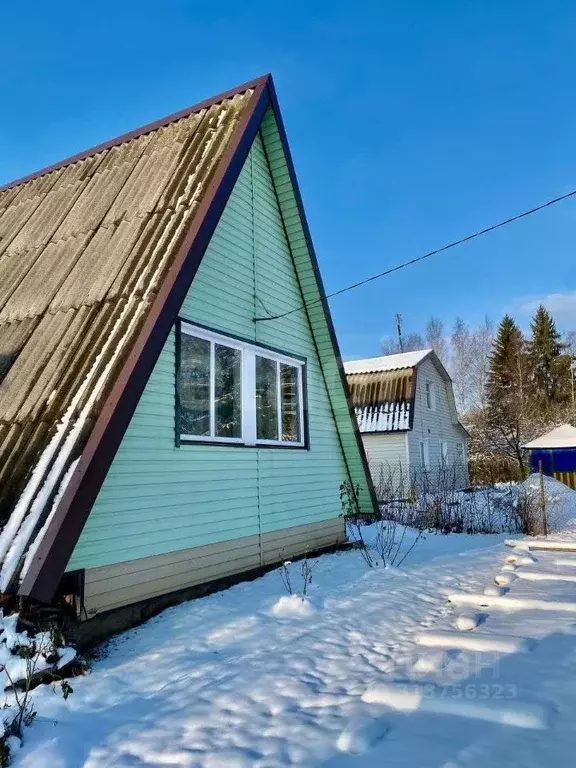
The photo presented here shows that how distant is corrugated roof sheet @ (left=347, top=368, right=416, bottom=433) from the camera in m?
23.0

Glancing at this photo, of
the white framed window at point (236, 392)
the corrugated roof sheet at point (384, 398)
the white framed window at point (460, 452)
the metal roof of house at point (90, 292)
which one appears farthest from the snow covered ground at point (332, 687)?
the white framed window at point (460, 452)

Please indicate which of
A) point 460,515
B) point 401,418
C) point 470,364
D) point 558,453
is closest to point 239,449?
point 460,515

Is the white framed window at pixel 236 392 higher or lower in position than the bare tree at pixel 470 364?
lower

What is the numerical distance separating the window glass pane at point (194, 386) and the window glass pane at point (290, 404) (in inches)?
78.3

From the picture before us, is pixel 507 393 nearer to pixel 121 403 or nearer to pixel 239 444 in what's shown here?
pixel 239 444

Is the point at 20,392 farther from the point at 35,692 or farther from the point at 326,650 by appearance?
the point at 326,650

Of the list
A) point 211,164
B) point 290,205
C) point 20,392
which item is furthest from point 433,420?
point 20,392

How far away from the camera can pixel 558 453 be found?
75.8 ft

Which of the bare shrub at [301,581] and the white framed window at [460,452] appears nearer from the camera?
the bare shrub at [301,581]

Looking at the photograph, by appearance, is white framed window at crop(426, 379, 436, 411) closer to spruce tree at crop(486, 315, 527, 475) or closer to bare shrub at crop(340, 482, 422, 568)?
spruce tree at crop(486, 315, 527, 475)

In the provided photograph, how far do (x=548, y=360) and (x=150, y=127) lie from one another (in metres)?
46.5

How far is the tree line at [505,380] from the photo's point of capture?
3184 cm

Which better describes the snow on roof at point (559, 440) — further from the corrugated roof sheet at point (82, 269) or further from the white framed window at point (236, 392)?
the corrugated roof sheet at point (82, 269)

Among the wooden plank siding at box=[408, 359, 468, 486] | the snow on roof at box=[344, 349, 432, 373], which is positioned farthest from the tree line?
the snow on roof at box=[344, 349, 432, 373]
